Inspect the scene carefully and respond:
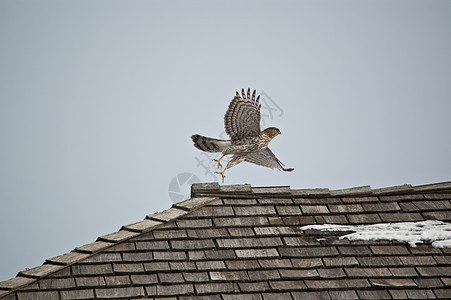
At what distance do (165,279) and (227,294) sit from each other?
45 cm

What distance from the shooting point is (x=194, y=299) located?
4.11 metres

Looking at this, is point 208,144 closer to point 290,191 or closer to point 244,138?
point 244,138

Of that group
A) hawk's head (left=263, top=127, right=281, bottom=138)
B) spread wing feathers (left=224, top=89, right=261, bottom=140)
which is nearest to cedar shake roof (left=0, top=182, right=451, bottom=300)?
spread wing feathers (left=224, top=89, right=261, bottom=140)

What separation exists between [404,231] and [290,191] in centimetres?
100

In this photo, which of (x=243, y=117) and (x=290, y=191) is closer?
(x=290, y=191)

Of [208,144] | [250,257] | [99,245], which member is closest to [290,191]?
[250,257]

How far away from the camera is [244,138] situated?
8438mm

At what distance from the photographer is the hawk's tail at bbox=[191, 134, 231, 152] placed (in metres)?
8.61

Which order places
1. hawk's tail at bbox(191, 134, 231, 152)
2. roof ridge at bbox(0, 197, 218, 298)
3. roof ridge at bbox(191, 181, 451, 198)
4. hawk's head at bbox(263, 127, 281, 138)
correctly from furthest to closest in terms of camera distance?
hawk's tail at bbox(191, 134, 231, 152) < hawk's head at bbox(263, 127, 281, 138) < roof ridge at bbox(191, 181, 451, 198) < roof ridge at bbox(0, 197, 218, 298)

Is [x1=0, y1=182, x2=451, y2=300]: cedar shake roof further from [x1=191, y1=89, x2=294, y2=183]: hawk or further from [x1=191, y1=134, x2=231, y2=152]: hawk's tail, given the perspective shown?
[x1=191, y1=134, x2=231, y2=152]: hawk's tail

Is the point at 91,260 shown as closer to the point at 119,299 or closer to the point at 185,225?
the point at 119,299

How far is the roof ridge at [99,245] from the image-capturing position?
415 cm

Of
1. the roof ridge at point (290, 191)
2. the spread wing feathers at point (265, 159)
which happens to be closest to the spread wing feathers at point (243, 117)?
the spread wing feathers at point (265, 159)

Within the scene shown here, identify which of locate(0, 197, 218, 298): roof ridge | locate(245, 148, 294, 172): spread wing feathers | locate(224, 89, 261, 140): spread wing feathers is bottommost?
locate(0, 197, 218, 298): roof ridge
